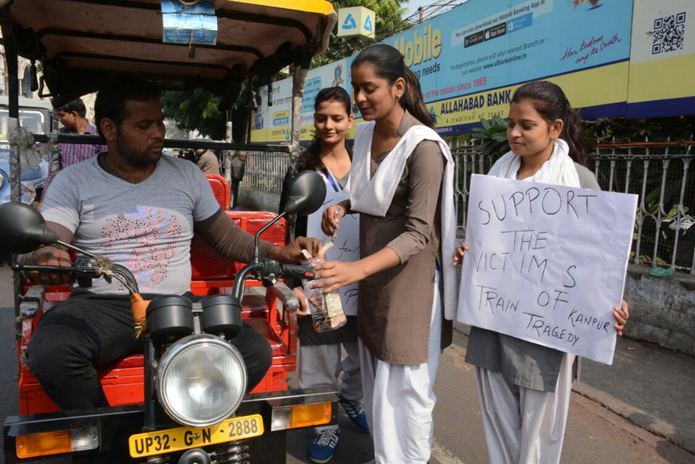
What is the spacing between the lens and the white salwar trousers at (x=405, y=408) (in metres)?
2.48

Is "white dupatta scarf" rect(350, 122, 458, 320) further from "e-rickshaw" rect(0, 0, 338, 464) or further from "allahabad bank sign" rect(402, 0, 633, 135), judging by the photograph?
"allahabad bank sign" rect(402, 0, 633, 135)

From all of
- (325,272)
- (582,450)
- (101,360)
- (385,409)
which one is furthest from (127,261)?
(582,450)

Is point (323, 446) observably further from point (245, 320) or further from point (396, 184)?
point (396, 184)

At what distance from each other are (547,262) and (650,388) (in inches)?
91.7

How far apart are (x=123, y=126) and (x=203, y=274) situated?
0.98 meters

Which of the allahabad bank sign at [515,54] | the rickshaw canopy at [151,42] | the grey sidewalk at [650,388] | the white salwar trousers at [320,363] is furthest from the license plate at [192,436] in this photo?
the allahabad bank sign at [515,54]

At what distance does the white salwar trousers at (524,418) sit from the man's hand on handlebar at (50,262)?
1.72 m

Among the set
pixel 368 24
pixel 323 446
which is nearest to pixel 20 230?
pixel 323 446

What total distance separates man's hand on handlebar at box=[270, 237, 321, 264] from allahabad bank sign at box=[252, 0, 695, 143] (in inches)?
165

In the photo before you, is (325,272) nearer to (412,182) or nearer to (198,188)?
(412,182)

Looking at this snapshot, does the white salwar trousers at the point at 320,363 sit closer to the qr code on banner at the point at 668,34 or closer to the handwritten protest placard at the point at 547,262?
the handwritten protest placard at the point at 547,262

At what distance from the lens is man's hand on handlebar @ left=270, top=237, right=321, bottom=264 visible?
8.36 ft

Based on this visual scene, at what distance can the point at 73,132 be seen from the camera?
5953 millimetres

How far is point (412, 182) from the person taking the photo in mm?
2375
